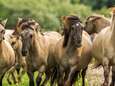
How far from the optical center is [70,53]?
1448 cm

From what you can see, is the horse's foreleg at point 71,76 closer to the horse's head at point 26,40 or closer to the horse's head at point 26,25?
the horse's head at point 26,40

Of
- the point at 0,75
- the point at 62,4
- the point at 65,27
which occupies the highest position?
the point at 65,27

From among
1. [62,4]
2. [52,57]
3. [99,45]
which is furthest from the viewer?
[62,4]

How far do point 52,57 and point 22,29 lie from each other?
1.43m

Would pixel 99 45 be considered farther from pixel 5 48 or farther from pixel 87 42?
pixel 5 48

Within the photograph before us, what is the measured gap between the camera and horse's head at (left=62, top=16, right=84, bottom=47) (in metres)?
13.8

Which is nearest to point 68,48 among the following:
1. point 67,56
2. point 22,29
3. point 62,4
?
point 67,56

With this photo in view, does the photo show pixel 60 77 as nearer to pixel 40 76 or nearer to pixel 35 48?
pixel 40 76

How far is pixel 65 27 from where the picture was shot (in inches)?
562

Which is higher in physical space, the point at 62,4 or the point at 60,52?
the point at 60,52

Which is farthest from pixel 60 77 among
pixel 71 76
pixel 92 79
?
pixel 92 79

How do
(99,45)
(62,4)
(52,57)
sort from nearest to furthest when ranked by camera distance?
(99,45)
(52,57)
(62,4)

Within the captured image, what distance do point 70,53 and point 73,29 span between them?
0.79 m

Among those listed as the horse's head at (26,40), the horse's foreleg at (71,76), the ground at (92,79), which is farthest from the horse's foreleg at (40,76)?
the ground at (92,79)
